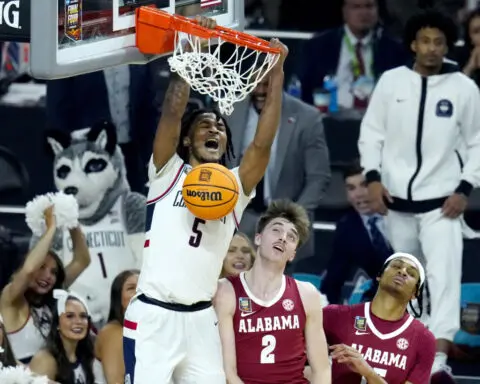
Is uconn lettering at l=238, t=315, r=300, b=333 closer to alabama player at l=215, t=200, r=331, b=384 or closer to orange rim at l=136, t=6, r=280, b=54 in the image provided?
alabama player at l=215, t=200, r=331, b=384

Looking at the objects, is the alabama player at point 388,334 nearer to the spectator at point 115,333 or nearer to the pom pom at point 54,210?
the spectator at point 115,333

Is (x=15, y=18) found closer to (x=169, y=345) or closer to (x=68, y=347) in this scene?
(x=169, y=345)

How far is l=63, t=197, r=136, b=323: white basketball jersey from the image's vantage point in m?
10.3

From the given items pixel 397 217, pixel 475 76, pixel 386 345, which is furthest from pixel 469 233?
pixel 386 345

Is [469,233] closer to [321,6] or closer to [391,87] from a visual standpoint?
[391,87]

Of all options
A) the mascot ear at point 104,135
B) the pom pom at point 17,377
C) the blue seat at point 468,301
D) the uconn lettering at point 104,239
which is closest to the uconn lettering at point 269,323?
the pom pom at point 17,377

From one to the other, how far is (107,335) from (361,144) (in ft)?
6.45

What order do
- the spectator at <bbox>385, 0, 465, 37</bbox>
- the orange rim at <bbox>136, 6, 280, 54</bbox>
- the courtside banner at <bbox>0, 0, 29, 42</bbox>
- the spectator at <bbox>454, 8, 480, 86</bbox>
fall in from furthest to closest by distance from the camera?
the spectator at <bbox>385, 0, 465, 37</bbox> < the spectator at <bbox>454, 8, 480, 86</bbox> < the orange rim at <bbox>136, 6, 280, 54</bbox> < the courtside banner at <bbox>0, 0, 29, 42</bbox>

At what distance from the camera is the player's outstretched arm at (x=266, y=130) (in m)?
7.72

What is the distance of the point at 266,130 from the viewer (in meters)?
7.77

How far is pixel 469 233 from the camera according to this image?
33.2 feet

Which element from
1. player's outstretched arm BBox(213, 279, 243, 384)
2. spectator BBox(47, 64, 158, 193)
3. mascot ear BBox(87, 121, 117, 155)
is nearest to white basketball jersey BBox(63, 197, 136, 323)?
mascot ear BBox(87, 121, 117, 155)

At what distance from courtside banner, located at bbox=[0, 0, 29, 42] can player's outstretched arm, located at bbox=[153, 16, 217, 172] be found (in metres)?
0.84

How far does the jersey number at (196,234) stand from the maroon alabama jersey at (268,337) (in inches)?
17.7
